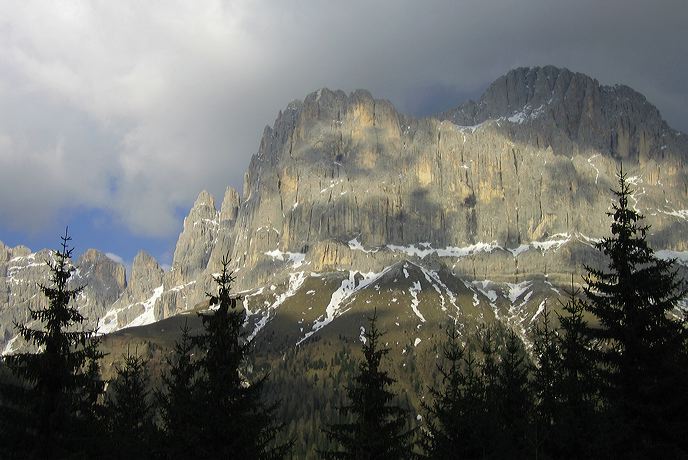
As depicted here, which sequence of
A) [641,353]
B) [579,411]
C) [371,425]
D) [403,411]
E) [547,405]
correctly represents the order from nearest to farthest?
1. [579,411]
2. [641,353]
3. [547,405]
4. [371,425]
5. [403,411]

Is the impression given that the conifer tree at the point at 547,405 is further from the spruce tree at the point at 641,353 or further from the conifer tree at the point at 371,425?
the conifer tree at the point at 371,425

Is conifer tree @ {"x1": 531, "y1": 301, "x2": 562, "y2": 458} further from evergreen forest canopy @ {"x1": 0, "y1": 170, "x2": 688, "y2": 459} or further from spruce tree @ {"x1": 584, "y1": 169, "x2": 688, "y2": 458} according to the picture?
spruce tree @ {"x1": 584, "y1": 169, "x2": 688, "y2": 458}

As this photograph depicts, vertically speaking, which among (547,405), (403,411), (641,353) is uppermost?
(641,353)

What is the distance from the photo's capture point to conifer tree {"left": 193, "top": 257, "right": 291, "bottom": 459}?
24328mm

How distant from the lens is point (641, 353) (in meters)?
25.2

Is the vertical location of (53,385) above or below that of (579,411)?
above

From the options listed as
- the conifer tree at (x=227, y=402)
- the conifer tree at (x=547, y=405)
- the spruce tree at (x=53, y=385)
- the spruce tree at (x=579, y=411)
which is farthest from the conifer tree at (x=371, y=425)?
the spruce tree at (x=53, y=385)

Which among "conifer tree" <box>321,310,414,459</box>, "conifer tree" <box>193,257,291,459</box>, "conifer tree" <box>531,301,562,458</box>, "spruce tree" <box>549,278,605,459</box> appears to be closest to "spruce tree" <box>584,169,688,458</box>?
"spruce tree" <box>549,278,605,459</box>

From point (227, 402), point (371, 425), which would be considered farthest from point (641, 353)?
point (227, 402)

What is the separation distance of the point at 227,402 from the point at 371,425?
21.9 ft

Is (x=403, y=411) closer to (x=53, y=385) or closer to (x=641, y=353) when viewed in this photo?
(x=641, y=353)

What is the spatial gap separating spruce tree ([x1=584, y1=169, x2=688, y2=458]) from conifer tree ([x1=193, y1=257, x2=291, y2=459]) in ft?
39.8

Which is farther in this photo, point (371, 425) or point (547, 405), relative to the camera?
point (371, 425)

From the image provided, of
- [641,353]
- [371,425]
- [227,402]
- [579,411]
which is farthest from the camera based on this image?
[371,425]
